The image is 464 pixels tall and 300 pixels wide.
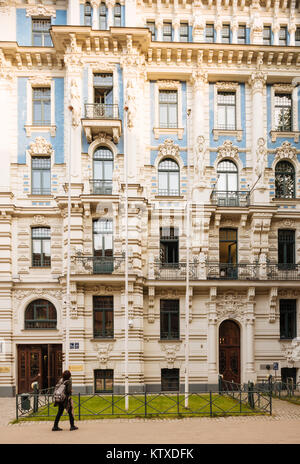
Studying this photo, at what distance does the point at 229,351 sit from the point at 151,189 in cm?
1105

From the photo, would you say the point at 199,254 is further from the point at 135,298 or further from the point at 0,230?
the point at 0,230

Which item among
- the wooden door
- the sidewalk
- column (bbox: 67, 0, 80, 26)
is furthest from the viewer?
column (bbox: 67, 0, 80, 26)

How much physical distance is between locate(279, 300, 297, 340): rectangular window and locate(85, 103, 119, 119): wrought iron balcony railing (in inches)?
609

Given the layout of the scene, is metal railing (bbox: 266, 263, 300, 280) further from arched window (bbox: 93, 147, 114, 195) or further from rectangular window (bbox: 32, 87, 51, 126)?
rectangular window (bbox: 32, 87, 51, 126)

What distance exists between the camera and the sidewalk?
15625 millimetres

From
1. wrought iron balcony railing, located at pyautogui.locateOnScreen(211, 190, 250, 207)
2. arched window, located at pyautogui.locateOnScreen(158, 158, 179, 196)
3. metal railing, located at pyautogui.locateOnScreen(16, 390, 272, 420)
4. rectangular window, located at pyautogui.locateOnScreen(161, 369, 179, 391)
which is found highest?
arched window, located at pyautogui.locateOnScreen(158, 158, 179, 196)

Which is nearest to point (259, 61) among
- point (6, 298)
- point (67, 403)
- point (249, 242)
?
point (249, 242)

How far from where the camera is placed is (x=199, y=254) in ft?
98.0

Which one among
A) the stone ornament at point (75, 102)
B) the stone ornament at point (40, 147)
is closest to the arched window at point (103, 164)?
the stone ornament at point (75, 102)

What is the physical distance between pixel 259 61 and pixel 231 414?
21.4 m

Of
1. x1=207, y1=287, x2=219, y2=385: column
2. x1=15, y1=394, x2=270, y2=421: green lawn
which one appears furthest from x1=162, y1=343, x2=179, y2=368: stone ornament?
x1=15, y1=394, x2=270, y2=421: green lawn

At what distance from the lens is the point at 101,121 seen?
1133 inches

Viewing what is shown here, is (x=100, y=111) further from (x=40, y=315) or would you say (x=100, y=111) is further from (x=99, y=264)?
(x=40, y=315)

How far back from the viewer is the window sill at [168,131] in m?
30.7
